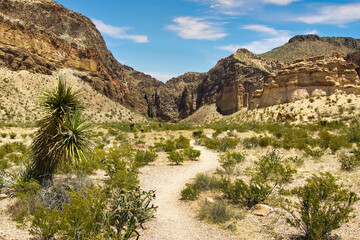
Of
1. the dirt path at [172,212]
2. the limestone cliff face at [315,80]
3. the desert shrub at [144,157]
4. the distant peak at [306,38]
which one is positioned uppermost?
the distant peak at [306,38]

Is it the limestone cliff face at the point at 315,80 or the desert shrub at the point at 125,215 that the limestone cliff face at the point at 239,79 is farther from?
the desert shrub at the point at 125,215

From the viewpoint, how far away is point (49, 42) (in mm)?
63562

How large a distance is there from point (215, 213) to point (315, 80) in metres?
38.4

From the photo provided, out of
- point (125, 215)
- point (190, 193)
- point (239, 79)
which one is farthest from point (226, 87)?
point (125, 215)

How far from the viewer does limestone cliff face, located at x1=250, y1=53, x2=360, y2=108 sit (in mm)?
36688

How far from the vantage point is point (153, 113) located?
12950 centimetres

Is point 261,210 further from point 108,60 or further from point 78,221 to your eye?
point 108,60

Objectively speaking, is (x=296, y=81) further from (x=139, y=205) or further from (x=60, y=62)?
(x=60, y=62)

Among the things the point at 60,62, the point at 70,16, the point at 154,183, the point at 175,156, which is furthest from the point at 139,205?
the point at 70,16

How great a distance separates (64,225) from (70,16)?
84612 mm

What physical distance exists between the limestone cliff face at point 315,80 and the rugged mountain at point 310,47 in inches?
2130

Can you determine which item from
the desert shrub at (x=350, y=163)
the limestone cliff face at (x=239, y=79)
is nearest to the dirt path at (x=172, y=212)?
the desert shrub at (x=350, y=163)

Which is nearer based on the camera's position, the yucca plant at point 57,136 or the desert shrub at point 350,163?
the yucca plant at point 57,136

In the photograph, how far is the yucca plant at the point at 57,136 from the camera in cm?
759
